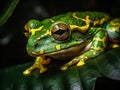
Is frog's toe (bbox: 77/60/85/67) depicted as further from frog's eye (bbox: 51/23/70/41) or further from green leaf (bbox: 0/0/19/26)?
green leaf (bbox: 0/0/19/26)

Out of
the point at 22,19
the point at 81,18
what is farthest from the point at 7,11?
the point at 22,19

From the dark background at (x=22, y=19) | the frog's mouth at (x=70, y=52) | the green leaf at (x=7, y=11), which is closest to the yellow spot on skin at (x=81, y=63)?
the frog's mouth at (x=70, y=52)

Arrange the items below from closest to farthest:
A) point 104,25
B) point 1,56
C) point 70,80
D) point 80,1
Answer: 1. point 70,80
2. point 104,25
3. point 1,56
4. point 80,1

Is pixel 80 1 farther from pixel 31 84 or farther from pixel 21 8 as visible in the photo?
pixel 31 84

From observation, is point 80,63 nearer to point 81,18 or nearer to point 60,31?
point 60,31

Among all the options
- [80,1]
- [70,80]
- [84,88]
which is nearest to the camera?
[84,88]

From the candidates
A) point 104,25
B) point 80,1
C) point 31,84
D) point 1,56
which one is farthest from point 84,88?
point 80,1

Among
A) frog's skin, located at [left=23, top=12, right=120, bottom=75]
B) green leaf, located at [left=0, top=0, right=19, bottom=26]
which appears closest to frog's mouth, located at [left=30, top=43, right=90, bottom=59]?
frog's skin, located at [left=23, top=12, right=120, bottom=75]

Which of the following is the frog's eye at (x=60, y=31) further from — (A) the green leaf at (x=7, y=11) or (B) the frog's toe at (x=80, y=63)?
(A) the green leaf at (x=7, y=11)
